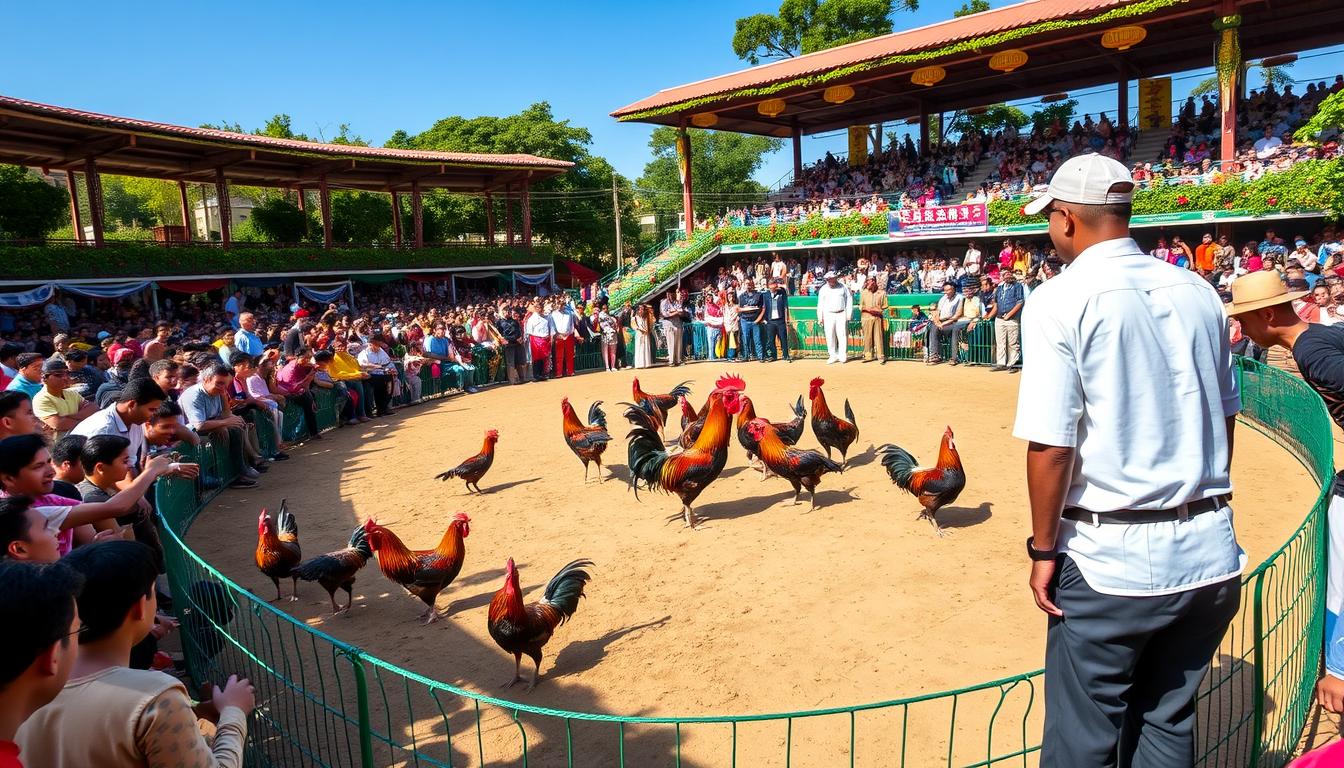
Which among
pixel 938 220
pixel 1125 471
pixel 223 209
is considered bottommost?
pixel 1125 471

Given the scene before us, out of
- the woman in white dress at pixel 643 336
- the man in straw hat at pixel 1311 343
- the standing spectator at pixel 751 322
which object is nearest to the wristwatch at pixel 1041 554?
the man in straw hat at pixel 1311 343

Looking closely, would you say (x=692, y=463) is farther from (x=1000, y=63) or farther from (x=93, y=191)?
(x=93, y=191)

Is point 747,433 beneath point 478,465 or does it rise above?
above

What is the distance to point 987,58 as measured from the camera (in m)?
23.4

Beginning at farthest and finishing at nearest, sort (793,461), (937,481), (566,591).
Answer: (793,461) → (937,481) → (566,591)

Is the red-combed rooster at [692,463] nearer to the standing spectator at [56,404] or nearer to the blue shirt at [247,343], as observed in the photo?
the standing spectator at [56,404]

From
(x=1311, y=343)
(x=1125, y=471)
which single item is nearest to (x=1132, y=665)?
(x=1125, y=471)

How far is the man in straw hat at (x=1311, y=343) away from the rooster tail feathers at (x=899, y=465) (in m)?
4.01

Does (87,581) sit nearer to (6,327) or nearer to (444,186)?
(6,327)

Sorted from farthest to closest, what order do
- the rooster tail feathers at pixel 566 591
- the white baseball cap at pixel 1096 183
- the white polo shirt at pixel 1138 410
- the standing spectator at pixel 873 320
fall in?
the standing spectator at pixel 873 320 → the rooster tail feathers at pixel 566 591 → the white baseball cap at pixel 1096 183 → the white polo shirt at pixel 1138 410

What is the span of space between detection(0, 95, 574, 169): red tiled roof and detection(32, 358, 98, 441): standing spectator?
18.1m

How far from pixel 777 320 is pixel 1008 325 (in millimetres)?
5228

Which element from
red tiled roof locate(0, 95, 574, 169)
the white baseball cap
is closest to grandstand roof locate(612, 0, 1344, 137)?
red tiled roof locate(0, 95, 574, 169)

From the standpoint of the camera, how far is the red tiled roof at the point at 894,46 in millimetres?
21891
